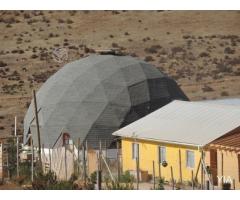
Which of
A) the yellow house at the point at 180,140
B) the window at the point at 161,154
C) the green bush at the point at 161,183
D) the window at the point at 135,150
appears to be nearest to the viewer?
the green bush at the point at 161,183

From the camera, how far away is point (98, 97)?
1355 inches

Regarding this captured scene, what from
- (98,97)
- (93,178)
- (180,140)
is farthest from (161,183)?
(98,97)

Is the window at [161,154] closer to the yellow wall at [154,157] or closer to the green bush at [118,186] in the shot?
the yellow wall at [154,157]

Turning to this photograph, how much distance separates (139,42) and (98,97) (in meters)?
23.7

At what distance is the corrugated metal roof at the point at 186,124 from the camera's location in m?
28.0

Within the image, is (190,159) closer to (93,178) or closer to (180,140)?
(180,140)

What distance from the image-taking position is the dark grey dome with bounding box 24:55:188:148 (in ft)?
110

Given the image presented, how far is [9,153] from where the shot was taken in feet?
106

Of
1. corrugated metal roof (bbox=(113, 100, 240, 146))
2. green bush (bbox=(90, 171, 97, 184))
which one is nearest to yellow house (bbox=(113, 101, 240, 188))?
corrugated metal roof (bbox=(113, 100, 240, 146))

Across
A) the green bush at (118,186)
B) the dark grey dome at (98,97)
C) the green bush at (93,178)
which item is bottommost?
the green bush at (118,186)

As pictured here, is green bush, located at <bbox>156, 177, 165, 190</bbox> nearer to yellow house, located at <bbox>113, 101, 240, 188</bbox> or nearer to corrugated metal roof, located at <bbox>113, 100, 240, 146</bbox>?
yellow house, located at <bbox>113, 101, 240, 188</bbox>

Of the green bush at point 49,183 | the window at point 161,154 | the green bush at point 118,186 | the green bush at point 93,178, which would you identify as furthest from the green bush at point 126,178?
the green bush at point 49,183

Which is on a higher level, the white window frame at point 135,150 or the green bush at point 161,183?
the white window frame at point 135,150

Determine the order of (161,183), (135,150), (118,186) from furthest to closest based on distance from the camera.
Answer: (135,150), (161,183), (118,186)
